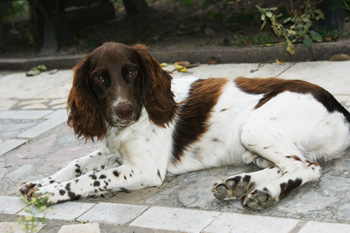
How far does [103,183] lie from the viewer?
349cm

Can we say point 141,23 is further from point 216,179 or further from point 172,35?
point 216,179

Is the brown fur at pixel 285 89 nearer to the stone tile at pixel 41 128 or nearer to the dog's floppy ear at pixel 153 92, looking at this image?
the dog's floppy ear at pixel 153 92

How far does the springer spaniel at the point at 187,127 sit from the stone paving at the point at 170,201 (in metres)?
0.09

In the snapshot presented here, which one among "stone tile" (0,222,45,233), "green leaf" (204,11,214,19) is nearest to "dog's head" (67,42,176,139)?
"stone tile" (0,222,45,233)

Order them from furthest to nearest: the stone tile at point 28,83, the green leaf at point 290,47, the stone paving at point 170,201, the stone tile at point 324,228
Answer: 1. the stone tile at point 28,83
2. the green leaf at point 290,47
3. the stone paving at point 170,201
4. the stone tile at point 324,228

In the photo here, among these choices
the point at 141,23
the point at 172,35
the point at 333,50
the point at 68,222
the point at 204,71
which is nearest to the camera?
the point at 68,222

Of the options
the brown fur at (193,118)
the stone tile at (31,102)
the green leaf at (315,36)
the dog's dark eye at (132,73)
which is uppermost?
the dog's dark eye at (132,73)

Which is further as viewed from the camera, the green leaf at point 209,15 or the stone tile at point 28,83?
the green leaf at point 209,15

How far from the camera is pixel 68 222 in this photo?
3.20 metres

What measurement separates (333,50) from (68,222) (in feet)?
12.0

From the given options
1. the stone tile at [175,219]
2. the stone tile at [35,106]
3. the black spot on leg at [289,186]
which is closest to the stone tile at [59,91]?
the stone tile at [35,106]

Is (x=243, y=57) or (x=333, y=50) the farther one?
(x=243, y=57)

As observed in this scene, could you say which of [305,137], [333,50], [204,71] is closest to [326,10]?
[333,50]

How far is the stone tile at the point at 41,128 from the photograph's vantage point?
5113mm
